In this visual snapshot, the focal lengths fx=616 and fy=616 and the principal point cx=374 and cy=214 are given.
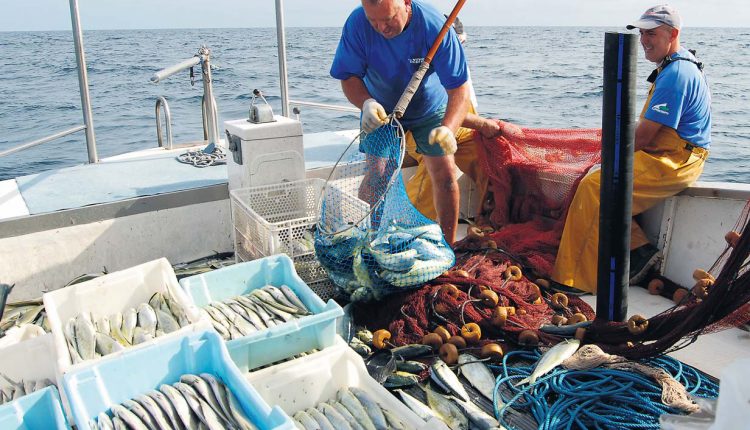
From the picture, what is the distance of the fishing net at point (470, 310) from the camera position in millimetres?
3771

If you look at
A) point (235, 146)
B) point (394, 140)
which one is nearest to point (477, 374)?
point (394, 140)

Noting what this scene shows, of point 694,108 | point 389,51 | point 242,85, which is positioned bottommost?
point 242,85

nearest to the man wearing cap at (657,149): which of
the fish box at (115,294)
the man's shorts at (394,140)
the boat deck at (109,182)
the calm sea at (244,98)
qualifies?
the man's shorts at (394,140)

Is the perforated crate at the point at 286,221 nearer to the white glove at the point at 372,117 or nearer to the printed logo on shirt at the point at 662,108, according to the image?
the white glove at the point at 372,117

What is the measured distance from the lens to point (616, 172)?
3.39 metres

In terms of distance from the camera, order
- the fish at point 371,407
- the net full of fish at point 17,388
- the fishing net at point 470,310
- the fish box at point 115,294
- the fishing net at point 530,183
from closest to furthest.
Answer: the fish at point 371,407
the net full of fish at point 17,388
the fish box at point 115,294
the fishing net at point 470,310
the fishing net at point 530,183

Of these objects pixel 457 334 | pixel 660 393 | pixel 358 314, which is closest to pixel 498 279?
pixel 457 334

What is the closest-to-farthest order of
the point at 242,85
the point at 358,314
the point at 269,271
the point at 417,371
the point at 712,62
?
1. the point at 417,371
2. the point at 269,271
3. the point at 358,314
4. the point at 242,85
5. the point at 712,62

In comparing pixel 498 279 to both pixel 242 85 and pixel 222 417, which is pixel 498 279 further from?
pixel 242 85

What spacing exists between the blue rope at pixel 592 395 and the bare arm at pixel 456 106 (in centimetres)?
171

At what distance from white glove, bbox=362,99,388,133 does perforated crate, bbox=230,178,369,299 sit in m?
0.49

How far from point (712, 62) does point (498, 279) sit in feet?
127

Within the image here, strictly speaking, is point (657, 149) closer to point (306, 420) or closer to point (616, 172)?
point (616, 172)

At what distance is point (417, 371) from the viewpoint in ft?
11.4
